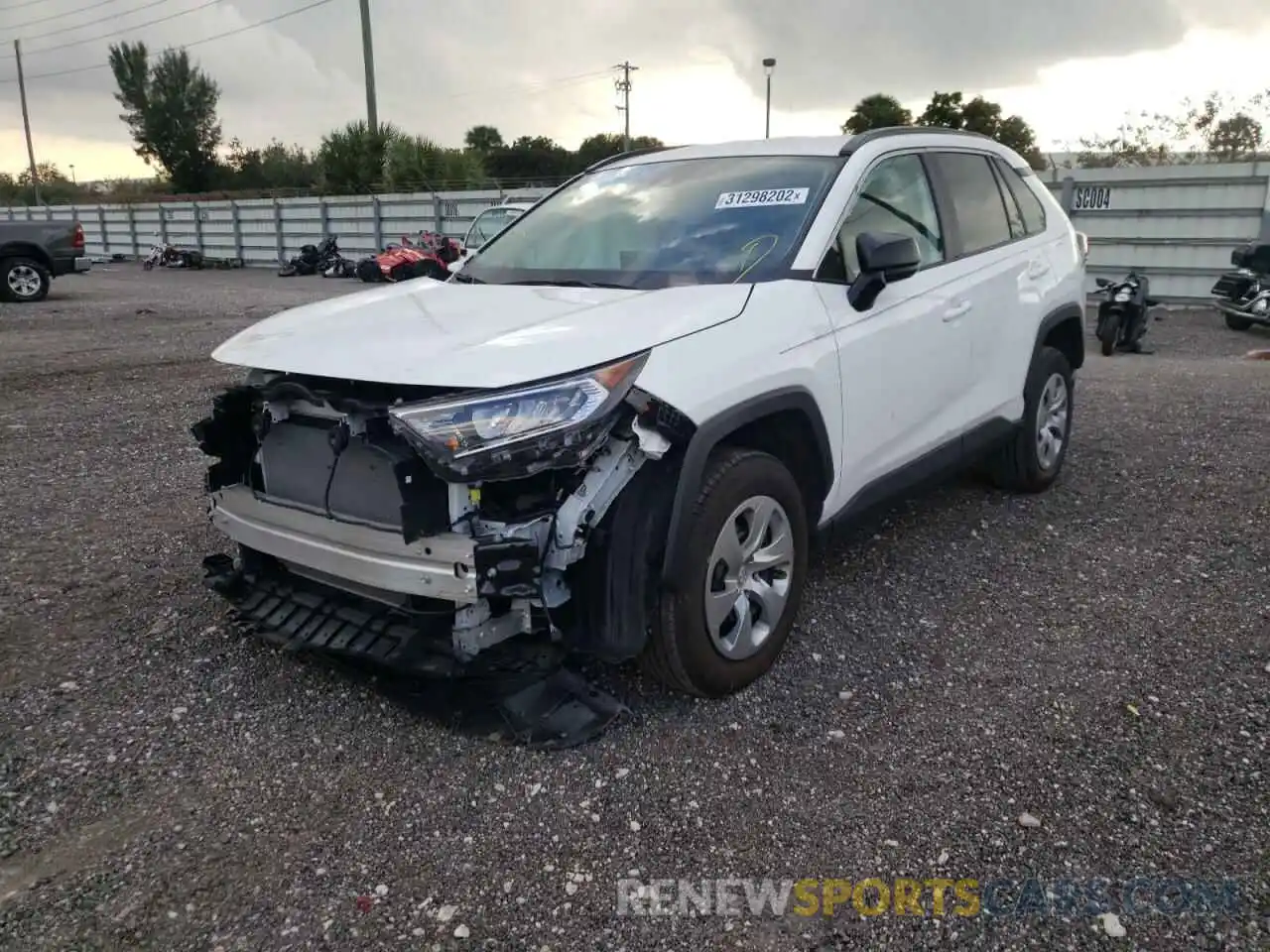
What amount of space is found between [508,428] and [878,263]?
1.50 m

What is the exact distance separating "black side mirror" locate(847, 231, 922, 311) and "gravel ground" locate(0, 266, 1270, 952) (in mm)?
1269

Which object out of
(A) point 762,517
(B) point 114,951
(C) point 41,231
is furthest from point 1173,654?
(C) point 41,231

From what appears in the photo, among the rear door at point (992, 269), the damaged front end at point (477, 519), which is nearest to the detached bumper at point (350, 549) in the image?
the damaged front end at point (477, 519)

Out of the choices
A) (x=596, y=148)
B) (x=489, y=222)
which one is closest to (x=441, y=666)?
(x=489, y=222)

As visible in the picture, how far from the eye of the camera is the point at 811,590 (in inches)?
165

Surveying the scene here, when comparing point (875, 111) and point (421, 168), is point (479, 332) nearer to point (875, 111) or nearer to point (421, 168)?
point (421, 168)

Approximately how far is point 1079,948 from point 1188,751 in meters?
1.00

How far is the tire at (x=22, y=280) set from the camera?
16047 mm

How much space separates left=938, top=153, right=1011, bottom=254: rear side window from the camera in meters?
4.54

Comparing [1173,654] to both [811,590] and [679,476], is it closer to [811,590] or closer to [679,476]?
[811,590]

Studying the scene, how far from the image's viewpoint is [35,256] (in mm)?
16172

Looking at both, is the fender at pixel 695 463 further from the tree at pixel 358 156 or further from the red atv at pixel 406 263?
the tree at pixel 358 156

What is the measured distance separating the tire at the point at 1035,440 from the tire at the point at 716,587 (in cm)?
216

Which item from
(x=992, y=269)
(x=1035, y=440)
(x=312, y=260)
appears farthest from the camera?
(x=312, y=260)
